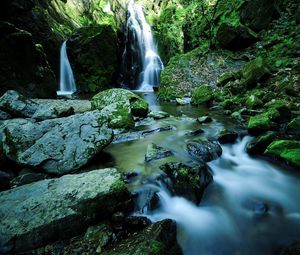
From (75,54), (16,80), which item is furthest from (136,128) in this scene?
(75,54)

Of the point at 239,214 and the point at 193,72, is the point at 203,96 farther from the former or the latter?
the point at 239,214

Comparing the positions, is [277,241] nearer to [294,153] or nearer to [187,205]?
[187,205]

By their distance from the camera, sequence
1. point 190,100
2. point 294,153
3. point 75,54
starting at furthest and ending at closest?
point 75,54 → point 190,100 → point 294,153

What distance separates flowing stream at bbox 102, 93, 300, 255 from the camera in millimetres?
3254

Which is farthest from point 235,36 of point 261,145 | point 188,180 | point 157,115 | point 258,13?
point 188,180

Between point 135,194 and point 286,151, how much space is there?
294cm

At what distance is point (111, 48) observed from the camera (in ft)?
66.4

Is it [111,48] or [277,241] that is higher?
[111,48]

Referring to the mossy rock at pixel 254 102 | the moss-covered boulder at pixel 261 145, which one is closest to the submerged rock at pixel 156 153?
the moss-covered boulder at pixel 261 145

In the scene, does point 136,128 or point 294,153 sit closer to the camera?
point 294,153

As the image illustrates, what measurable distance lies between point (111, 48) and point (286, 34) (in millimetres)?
12007

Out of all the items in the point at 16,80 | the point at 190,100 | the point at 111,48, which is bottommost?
the point at 190,100

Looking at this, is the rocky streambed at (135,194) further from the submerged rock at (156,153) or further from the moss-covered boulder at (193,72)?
the moss-covered boulder at (193,72)

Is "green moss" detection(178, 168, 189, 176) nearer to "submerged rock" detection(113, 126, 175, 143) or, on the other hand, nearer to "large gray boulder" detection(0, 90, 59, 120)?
"submerged rock" detection(113, 126, 175, 143)
